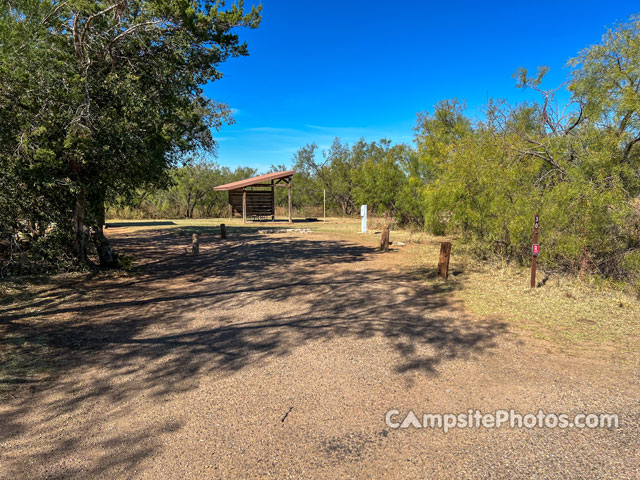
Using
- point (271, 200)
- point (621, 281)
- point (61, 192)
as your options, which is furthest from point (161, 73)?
→ point (271, 200)

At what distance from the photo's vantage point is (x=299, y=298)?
22.2 feet

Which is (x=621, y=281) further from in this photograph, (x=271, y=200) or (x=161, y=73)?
(x=271, y=200)

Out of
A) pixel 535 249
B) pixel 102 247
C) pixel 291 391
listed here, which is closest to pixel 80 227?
pixel 102 247

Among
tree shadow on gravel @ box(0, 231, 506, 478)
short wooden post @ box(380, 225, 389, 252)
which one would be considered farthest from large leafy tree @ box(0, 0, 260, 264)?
short wooden post @ box(380, 225, 389, 252)

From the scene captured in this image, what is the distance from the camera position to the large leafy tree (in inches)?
222

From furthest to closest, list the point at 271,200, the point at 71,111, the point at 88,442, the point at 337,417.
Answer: the point at 271,200
the point at 71,111
the point at 337,417
the point at 88,442

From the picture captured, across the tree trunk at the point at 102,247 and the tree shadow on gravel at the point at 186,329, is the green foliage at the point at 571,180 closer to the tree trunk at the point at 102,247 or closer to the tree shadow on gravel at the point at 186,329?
the tree shadow on gravel at the point at 186,329

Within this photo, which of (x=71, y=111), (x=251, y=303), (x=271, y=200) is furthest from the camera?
(x=271, y=200)

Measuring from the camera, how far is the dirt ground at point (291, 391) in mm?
2477

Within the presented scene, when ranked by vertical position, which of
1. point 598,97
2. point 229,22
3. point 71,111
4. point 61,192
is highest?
point 229,22

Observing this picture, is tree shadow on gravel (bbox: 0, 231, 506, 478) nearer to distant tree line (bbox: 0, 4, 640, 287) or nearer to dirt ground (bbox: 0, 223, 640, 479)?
dirt ground (bbox: 0, 223, 640, 479)

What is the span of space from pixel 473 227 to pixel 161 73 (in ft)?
25.8

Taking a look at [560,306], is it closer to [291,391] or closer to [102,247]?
[291,391]

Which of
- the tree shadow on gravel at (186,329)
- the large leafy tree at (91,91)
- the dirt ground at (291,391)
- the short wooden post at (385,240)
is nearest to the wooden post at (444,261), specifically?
the tree shadow on gravel at (186,329)
